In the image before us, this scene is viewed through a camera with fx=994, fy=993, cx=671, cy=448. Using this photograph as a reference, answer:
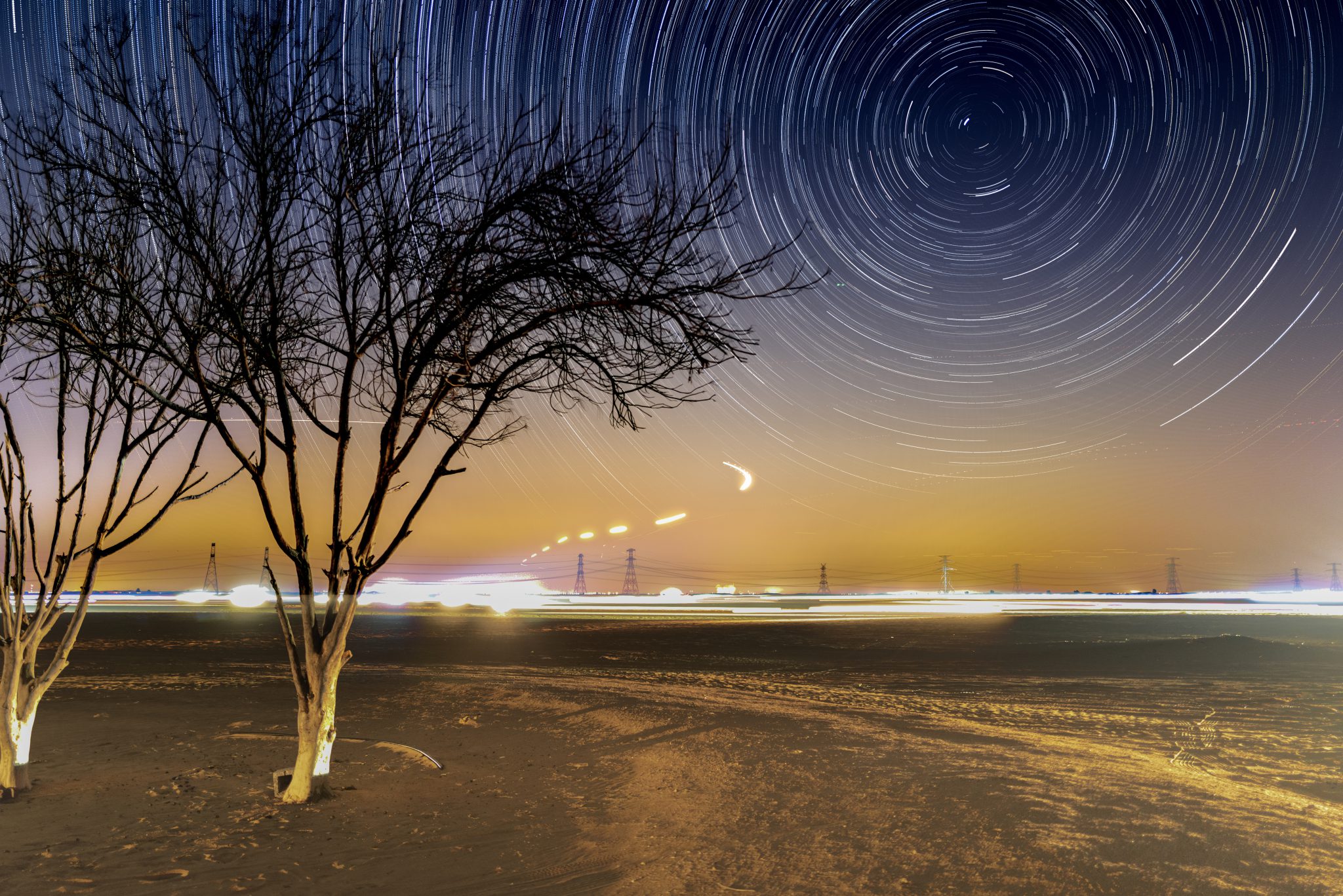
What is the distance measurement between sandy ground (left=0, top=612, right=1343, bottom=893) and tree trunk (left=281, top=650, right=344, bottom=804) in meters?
0.19

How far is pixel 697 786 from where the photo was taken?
9852 millimetres

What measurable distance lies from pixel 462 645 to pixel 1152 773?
2286 cm

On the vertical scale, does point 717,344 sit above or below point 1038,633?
above

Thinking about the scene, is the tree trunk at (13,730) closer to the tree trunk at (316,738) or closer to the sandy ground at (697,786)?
the sandy ground at (697,786)

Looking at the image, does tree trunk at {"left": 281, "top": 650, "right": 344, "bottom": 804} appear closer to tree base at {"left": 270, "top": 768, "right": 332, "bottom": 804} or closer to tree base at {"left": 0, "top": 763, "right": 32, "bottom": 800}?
tree base at {"left": 270, "top": 768, "right": 332, "bottom": 804}

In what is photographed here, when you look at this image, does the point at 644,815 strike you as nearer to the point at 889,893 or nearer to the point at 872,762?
the point at 889,893

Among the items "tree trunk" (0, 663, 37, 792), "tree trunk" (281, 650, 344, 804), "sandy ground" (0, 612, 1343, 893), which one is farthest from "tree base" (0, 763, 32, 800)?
"tree trunk" (281, 650, 344, 804)

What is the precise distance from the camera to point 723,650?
2923 cm

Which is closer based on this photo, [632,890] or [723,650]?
[632,890]

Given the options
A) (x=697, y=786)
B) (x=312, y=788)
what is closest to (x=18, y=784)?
(x=312, y=788)

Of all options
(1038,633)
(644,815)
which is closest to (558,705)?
(644,815)

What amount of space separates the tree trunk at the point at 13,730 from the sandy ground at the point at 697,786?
0.28 meters

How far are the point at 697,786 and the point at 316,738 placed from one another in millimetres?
3731

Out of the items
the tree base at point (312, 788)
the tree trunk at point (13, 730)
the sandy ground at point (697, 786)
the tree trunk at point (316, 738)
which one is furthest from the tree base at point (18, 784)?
the tree trunk at point (316, 738)
